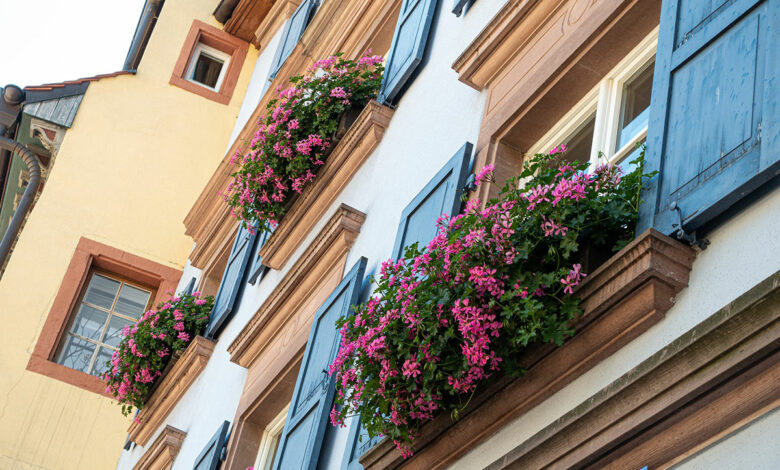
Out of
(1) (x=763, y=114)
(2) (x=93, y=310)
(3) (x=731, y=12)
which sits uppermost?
(2) (x=93, y=310)

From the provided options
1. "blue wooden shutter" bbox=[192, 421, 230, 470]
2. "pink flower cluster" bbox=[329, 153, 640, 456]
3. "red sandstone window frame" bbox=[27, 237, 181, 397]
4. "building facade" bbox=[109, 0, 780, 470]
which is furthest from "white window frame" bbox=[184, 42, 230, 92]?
"pink flower cluster" bbox=[329, 153, 640, 456]

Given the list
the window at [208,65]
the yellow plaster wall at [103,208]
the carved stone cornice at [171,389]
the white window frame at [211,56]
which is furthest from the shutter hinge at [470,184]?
the window at [208,65]

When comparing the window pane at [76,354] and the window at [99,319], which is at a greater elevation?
the window at [99,319]

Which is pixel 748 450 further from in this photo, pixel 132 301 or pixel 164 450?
pixel 132 301

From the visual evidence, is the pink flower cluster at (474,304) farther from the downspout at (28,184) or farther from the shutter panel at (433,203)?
the downspout at (28,184)

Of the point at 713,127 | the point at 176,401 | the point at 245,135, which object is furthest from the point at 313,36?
the point at 713,127

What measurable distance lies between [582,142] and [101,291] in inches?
399

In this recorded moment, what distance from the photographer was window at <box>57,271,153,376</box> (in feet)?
45.8

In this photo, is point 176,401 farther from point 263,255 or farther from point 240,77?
point 240,77

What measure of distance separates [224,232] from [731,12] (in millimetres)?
9187

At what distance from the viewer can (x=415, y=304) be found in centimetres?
466

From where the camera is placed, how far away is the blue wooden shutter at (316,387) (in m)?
6.36

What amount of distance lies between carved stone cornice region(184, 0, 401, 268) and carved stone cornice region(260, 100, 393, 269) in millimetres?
1585

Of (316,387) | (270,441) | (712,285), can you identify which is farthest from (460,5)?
(712,285)
